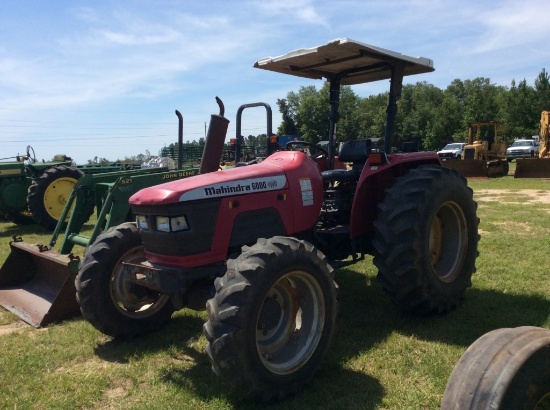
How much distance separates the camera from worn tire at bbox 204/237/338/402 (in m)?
2.90

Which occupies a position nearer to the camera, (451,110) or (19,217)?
(19,217)

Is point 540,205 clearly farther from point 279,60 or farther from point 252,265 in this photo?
point 252,265

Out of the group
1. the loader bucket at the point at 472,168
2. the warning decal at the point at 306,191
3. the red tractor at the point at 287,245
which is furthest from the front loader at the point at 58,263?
the loader bucket at the point at 472,168

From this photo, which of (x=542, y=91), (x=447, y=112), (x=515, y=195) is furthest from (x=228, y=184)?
(x=447, y=112)

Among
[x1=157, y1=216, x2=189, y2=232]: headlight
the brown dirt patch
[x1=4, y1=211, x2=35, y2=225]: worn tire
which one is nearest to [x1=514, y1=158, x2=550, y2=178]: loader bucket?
[x1=4, y1=211, x2=35, y2=225]: worn tire

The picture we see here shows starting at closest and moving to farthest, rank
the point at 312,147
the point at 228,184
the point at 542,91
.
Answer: the point at 228,184 → the point at 312,147 → the point at 542,91

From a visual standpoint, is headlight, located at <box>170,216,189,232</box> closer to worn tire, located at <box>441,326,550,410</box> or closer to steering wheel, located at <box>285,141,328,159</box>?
steering wheel, located at <box>285,141,328,159</box>

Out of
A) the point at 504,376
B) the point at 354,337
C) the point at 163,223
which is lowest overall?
the point at 354,337

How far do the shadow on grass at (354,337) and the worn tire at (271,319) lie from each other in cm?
21

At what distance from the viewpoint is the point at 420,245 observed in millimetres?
4090

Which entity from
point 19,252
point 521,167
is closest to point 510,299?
point 19,252

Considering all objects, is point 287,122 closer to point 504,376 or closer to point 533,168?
point 504,376

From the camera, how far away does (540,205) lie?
1098 cm

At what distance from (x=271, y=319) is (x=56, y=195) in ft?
29.1
